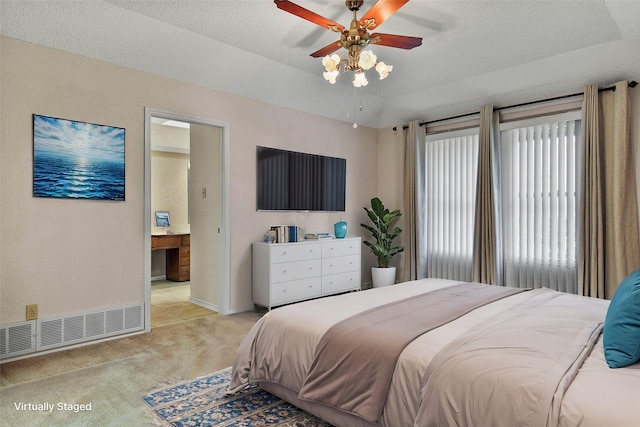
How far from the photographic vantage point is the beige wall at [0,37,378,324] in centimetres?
298

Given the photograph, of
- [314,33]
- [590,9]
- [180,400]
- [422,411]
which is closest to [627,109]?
[590,9]

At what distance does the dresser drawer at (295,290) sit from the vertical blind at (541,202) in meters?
2.34

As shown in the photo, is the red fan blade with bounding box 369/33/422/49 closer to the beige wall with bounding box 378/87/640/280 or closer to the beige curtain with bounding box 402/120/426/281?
the beige curtain with bounding box 402/120/426/281

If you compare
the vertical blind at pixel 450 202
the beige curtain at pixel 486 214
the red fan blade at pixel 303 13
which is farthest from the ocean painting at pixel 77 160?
the beige curtain at pixel 486 214

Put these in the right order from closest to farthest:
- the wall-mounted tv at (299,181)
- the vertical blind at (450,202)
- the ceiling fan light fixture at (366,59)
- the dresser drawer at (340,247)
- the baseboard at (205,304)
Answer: the ceiling fan light fixture at (366,59) < the baseboard at (205,304) < the wall-mounted tv at (299,181) < the dresser drawer at (340,247) < the vertical blind at (450,202)

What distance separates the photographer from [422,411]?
1.52 meters

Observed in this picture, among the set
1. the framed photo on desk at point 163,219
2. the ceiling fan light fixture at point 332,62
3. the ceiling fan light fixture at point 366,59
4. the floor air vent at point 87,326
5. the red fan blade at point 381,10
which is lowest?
the floor air vent at point 87,326

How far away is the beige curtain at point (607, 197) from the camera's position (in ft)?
12.4

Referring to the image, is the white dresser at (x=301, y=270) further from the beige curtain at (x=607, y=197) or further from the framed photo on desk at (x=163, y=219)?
the framed photo on desk at (x=163, y=219)

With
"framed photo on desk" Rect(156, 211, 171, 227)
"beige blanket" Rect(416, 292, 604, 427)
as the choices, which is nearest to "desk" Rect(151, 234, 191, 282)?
"framed photo on desk" Rect(156, 211, 171, 227)

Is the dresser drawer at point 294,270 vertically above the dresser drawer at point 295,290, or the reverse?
the dresser drawer at point 294,270

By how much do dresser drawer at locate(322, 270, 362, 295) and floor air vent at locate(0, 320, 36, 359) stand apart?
9.51 ft

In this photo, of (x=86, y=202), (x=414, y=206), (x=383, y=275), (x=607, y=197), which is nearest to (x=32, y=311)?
(x=86, y=202)

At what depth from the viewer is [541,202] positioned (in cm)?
445
